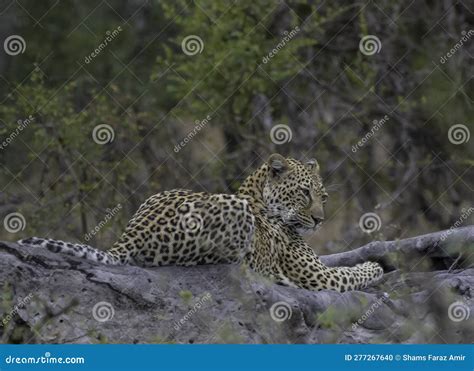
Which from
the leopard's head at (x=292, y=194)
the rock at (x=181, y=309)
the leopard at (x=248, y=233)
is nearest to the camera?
the rock at (x=181, y=309)

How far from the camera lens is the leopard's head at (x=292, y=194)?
14.4 metres

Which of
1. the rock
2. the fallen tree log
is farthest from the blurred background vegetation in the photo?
the rock

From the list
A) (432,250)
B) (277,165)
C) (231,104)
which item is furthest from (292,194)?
(231,104)

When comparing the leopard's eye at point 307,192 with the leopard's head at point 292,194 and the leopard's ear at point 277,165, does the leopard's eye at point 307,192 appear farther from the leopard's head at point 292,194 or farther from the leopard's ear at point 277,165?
the leopard's ear at point 277,165

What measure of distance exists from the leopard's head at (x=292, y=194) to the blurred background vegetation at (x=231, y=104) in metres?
5.10

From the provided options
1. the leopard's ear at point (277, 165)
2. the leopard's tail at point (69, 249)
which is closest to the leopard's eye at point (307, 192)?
the leopard's ear at point (277, 165)

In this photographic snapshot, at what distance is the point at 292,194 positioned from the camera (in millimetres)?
14430

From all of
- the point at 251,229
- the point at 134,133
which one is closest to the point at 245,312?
the point at 251,229

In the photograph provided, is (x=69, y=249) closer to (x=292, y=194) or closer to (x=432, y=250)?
(x=292, y=194)

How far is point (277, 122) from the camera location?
22453mm

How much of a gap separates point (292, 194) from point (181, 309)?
2.70 meters

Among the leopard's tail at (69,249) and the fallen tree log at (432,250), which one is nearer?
the leopard's tail at (69,249)

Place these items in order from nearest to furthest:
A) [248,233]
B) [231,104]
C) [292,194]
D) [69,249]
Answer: [69,249]
[248,233]
[292,194]
[231,104]

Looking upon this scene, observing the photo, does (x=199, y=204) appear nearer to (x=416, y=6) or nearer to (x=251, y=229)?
(x=251, y=229)
